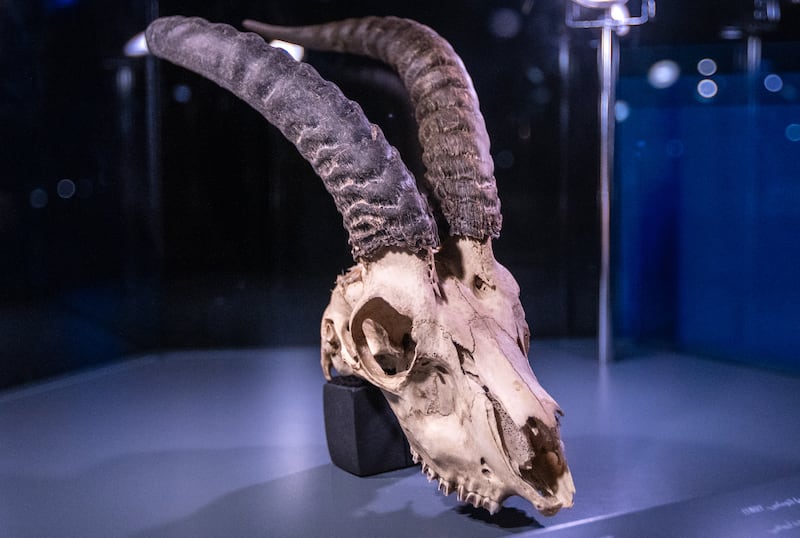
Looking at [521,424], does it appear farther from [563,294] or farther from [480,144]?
[563,294]

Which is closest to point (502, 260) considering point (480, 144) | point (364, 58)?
point (364, 58)

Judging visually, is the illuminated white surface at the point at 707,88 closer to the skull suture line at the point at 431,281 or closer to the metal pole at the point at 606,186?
the metal pole at the point at 606,186

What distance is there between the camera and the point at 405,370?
2.30 metres

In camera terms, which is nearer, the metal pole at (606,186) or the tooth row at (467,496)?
the tooth row at (467,496)

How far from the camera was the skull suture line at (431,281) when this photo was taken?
201cm

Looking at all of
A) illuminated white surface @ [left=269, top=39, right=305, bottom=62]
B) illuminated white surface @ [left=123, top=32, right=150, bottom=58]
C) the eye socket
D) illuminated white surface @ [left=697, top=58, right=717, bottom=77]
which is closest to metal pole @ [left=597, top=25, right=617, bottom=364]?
illuminated white surface @ [left=697, top=58, right=717, bottom=77]

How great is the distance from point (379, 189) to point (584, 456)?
1.35 metres

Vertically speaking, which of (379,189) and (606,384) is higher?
(379,189)

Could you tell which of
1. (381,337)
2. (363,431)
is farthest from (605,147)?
(381,337)

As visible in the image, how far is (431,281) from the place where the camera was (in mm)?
2242

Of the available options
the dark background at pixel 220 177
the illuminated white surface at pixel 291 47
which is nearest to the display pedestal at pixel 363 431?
the dark background at pixel 220 177

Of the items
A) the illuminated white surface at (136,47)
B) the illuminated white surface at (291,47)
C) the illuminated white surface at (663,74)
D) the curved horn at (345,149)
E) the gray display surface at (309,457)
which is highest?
the illuminated white surface at (136,47)

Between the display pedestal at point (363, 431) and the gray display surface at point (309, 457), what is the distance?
6 cm

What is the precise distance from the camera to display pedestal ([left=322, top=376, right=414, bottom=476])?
106 inches
